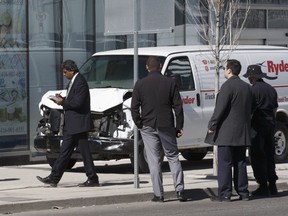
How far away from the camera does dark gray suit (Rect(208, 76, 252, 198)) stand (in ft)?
42.1

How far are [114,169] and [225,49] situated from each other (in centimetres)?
309

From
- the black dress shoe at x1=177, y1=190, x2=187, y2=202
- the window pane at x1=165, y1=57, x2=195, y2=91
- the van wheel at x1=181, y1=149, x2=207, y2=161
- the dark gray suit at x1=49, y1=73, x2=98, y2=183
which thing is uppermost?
the window pane at x1=165, y1=57, x2=195, y2=91

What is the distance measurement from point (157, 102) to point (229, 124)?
107 cm

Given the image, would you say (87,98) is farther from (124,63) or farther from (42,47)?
(42,47)

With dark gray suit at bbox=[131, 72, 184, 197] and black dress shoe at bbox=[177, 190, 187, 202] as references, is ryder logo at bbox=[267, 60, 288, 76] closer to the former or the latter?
black dress shoe at bbox=[177, 190, 187, 202]

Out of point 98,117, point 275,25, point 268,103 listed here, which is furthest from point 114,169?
point 275,25

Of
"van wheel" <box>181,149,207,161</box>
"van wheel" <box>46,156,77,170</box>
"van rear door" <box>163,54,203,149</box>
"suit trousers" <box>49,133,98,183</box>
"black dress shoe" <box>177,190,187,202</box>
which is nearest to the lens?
"black dress shoe" <box>177,190,187,202</box>

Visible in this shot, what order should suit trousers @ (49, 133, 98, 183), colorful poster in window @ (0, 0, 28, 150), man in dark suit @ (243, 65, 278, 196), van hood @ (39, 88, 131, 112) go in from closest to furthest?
man in dark suit @ (243, 65, 278, 196) → suit trousers @ (49, 133, 98, 183) → van hood @ (39, 88, 131, 112) → colorful poster in window @ (0, 0, 28, 150)

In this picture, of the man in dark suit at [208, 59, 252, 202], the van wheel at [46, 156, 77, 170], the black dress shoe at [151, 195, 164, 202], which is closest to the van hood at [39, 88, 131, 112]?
the van wheel at [46, 156, 77, 170]

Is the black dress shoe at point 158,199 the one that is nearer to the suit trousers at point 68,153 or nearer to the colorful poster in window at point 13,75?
the suit trousers at point 68,153

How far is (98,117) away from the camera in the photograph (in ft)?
52.1

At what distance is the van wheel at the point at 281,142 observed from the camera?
18078 millimetres

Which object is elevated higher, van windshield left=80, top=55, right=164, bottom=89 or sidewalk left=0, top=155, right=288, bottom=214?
van windshield left=80, top=55, right=164, bottom=89

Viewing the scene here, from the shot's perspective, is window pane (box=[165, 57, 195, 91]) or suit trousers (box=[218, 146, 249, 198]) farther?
window pane (box=[165, 57, 195, 91])
